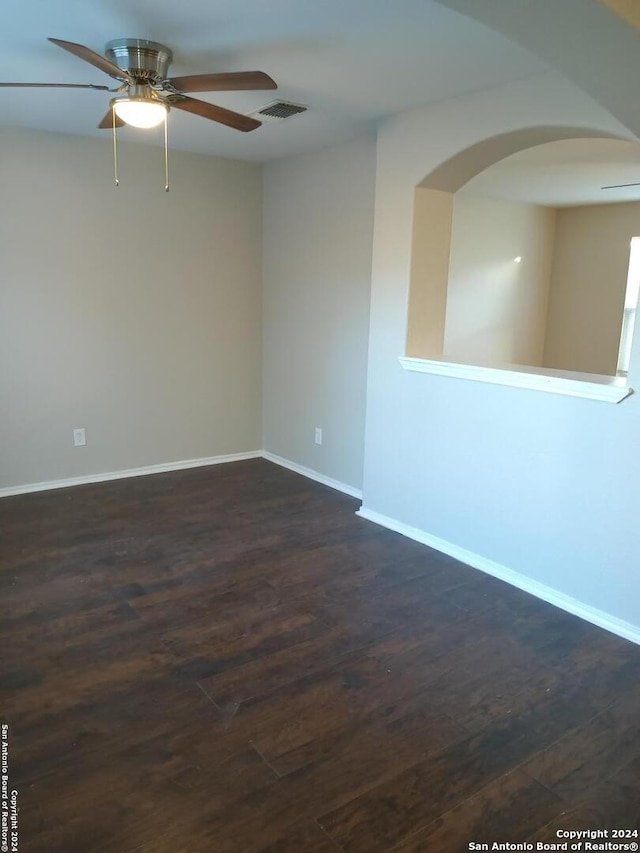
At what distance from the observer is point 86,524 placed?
3.81 meters

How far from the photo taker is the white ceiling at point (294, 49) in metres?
2.18

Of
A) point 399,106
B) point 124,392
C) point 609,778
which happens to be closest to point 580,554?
point 609,778

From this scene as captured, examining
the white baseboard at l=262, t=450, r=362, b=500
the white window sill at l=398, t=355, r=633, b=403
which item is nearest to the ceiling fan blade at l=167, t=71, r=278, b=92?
the white window sill at l=398, t=355, r=633, b=403

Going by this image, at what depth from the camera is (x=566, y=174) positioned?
4980 millimetres

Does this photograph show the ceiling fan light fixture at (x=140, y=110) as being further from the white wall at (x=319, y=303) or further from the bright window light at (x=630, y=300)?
the bright window light at (x=630, y=300)

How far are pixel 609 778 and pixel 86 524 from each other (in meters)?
3.07

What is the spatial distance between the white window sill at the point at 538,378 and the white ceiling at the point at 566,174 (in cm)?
148

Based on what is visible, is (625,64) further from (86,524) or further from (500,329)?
(500,329)

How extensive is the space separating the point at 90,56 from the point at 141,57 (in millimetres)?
409

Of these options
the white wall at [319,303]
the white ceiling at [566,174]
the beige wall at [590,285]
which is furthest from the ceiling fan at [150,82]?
the beige wall at [590,285]

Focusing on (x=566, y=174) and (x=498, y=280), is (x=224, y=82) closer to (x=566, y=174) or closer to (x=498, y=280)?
(x=566, y=174)

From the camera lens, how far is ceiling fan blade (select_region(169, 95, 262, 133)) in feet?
8.69

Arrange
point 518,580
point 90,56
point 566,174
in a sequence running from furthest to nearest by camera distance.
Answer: point 566,174
point 518,580
point 90,56

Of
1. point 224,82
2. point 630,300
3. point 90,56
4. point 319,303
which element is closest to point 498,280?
point 630,300
